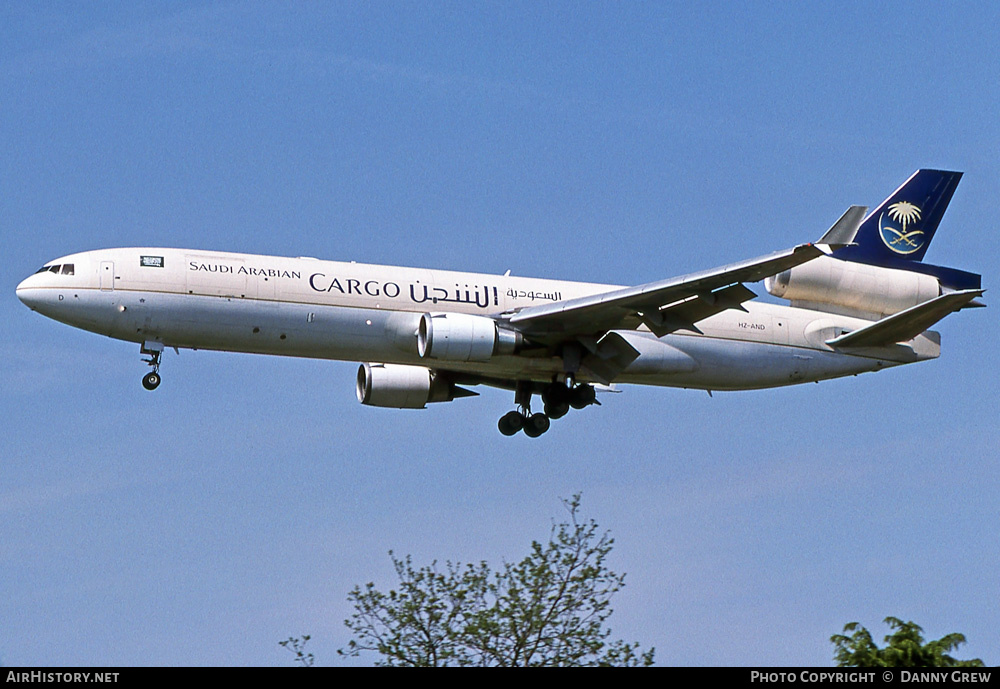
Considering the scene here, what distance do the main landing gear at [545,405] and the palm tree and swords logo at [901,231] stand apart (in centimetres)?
1124

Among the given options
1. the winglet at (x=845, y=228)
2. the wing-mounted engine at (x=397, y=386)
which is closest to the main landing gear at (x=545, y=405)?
the wing-mounted engine at (x=397, y=386)

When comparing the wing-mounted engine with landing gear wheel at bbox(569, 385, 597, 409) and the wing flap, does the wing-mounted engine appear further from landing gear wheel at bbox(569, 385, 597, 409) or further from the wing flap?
the wing flap

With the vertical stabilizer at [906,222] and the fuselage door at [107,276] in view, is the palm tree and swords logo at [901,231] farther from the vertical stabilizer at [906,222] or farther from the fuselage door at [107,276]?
the fuselage door at [107,276]

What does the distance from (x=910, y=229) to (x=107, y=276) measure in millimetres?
26203

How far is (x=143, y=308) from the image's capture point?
41.7 metres

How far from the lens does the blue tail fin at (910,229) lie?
158ft

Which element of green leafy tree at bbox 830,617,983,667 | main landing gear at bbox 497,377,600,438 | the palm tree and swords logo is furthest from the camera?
the palm tree and swords logo

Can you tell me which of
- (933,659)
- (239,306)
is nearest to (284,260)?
(239,306)

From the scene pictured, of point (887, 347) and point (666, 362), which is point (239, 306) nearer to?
point (666, 362)

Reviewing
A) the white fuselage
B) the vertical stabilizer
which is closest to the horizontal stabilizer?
the vertical stabilizer

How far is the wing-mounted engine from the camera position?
47.5 metres

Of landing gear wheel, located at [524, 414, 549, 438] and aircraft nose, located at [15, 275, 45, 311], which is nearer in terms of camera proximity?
aircraft nose, located at [15, 275, 45, 311]
